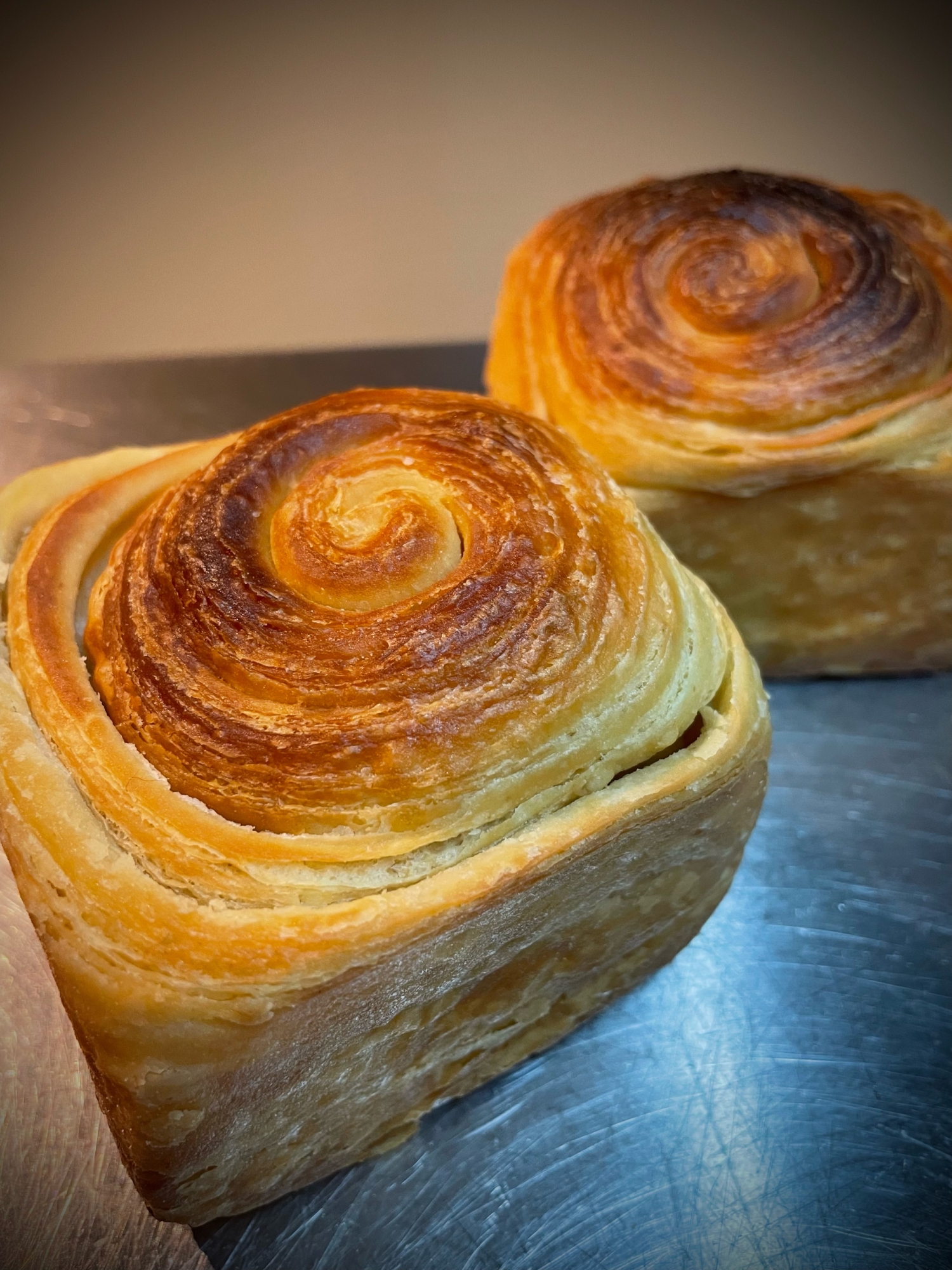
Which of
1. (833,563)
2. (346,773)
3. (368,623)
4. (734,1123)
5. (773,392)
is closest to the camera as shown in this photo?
(346,773)

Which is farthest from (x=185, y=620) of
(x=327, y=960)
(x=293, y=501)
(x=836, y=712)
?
(x=836, y=712)

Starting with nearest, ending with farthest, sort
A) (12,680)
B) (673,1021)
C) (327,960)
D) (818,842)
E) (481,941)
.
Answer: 1. (327,960)
2. (481,941)
3. (12,680)
4. (673,1021)
5. (818,842)

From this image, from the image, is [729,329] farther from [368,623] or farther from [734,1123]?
[734,1123]

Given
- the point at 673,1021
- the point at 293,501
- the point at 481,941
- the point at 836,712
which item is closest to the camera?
the point at 481,941

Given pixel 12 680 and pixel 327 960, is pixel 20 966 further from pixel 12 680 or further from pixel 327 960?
pixel 327 960

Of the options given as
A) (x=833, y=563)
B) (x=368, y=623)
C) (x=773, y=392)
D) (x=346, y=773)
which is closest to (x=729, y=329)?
(x=773, y=392)

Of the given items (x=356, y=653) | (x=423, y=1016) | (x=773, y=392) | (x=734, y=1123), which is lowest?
(x=734, y=1123)

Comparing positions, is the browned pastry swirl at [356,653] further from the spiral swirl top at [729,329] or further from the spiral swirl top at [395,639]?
the spiral swirl top at [729,329]
